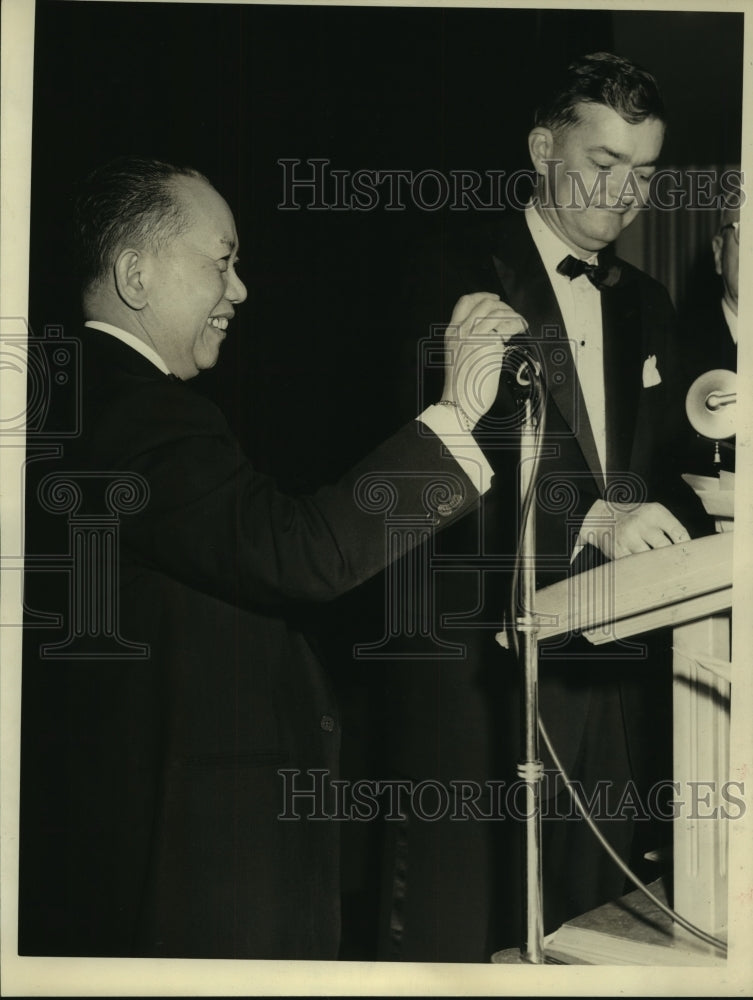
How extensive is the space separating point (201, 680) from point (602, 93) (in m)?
1.46

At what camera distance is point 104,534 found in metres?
2.18

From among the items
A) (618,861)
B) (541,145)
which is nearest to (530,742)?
(618,861)

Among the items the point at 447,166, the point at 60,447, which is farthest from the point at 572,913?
the point at 447,166

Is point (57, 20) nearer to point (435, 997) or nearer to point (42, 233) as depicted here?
point (42, 233)

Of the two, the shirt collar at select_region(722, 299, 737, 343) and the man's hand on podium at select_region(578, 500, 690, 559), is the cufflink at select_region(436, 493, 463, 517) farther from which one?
the shirt collar at select_region(722, 299, 737, 343)

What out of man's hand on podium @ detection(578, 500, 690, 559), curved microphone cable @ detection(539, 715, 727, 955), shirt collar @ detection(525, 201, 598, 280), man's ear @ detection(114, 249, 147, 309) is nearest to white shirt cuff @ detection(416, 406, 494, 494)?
man's hand on podium @ detection(578, 500, 690, 559)

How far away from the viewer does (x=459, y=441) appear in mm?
2123

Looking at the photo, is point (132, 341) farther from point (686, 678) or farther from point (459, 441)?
point (686, 678)

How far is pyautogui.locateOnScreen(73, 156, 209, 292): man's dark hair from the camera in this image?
2.15 m

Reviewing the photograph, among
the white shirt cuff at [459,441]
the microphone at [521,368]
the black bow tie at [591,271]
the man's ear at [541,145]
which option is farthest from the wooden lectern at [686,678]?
the man's ear at [541,145]

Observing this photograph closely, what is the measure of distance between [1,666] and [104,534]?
1.19 feet

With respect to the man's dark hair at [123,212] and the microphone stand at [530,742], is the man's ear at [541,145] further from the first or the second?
the man's dark hair at [123,212]

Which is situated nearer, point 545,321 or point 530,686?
point 530,686

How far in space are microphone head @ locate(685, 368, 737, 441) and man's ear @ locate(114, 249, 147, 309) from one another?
1.16 m
